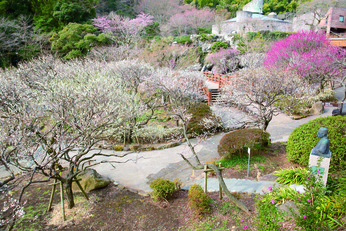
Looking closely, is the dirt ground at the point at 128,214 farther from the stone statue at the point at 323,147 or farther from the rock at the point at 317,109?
the rock at the point at 317,109

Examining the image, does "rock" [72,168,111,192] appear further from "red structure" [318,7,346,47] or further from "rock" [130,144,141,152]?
"red structure" [318,7,346,47]

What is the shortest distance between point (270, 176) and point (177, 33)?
30516 millimetres

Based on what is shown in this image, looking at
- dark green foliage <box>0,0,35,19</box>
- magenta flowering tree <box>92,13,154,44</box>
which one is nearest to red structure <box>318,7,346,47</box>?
magenta flowering tree <box>92,13,154,44</box>

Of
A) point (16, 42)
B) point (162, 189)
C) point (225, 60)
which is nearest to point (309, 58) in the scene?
point (225, 60)

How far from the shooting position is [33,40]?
850 inches

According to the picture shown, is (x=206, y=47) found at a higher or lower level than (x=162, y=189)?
higher

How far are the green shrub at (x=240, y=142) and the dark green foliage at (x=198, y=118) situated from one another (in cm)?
310

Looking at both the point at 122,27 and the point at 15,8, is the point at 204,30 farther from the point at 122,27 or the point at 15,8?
the point at 15,8

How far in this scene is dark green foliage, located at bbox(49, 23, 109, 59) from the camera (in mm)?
20203

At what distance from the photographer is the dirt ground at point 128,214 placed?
14.5 feet

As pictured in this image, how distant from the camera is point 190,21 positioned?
33.3 metres

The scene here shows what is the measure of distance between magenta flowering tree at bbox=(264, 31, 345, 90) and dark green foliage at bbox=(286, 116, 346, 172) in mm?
9486

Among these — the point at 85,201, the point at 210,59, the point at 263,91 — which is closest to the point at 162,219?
the point at 85,201

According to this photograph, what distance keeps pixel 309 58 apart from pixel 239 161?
12.4 meters
